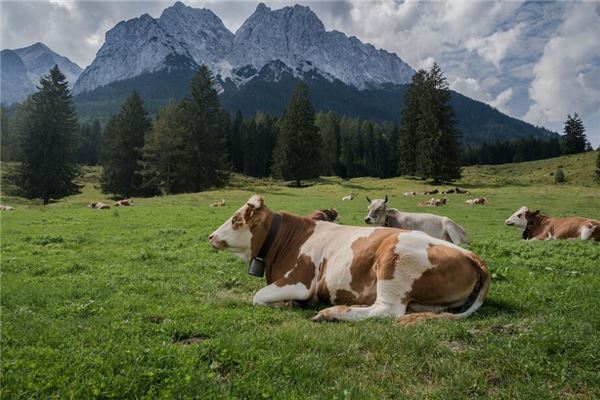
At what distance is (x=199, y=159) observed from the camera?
206ft

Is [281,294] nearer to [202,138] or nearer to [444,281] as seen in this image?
[444,281]

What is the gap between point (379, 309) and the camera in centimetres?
645

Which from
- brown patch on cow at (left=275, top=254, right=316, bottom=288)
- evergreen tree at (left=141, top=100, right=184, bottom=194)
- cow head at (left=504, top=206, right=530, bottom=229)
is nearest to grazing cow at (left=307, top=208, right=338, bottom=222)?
cow head at (left=504, top=206, right=530, bottom=229)

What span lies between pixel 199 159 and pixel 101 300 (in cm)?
5643

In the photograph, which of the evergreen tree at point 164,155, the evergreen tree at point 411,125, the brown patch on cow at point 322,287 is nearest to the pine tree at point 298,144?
the evergreen tree at point 411,125

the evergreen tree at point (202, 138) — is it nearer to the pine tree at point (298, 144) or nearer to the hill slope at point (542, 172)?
the pine tree at point (298, 144)

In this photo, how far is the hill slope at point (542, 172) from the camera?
82812 mm

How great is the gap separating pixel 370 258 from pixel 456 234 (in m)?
10.7

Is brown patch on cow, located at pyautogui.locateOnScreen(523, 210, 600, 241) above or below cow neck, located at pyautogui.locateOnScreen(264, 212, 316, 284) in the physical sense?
below

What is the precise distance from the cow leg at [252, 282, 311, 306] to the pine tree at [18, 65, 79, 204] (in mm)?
55382

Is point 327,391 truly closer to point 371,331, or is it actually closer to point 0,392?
point 371,331

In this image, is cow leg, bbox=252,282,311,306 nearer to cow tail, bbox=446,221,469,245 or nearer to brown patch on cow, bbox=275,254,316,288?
brown patch on cow, bbox=275,254,316,288

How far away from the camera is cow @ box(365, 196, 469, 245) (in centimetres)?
1689

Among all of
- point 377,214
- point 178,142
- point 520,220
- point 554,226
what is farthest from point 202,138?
point 554,226
